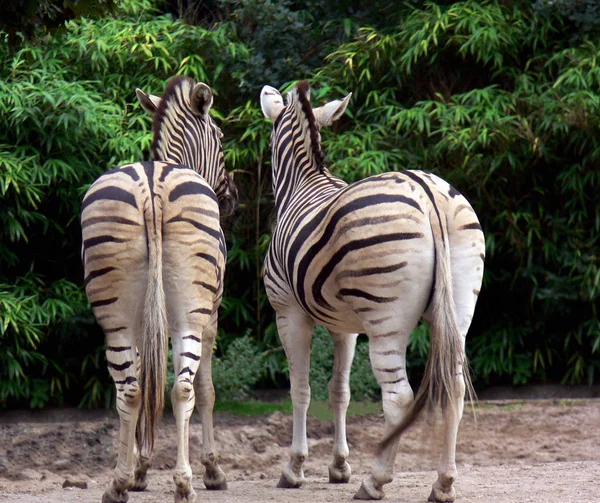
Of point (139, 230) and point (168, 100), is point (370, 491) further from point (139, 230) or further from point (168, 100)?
point (168, 100)

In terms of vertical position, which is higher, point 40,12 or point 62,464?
point 40,12

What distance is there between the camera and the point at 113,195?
191 inches

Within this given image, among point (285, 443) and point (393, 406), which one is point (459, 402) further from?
point (285, 443)

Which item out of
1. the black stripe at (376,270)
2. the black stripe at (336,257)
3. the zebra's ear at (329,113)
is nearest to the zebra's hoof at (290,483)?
the black stripe at (336,257)

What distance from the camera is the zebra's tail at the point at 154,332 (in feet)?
15.3

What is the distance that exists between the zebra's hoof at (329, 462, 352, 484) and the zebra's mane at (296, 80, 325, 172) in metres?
2.06

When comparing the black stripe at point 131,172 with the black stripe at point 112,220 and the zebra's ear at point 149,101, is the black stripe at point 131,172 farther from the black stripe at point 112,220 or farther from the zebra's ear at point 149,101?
the zebra's ear at point 149,101

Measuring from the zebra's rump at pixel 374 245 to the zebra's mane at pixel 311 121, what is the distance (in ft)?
2.97

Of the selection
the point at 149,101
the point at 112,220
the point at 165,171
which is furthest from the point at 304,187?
the point at 112,220

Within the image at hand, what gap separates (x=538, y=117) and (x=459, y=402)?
4.76 m

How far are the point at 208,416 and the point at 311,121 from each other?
2140 mm

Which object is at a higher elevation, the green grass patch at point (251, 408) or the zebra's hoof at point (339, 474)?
the green grass patch at point (251, 408)

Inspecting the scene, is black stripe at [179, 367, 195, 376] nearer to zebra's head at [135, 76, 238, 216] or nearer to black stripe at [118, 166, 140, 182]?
black stripe at [118, 166, 140, 182]

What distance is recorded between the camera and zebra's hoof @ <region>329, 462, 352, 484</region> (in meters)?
5.99
